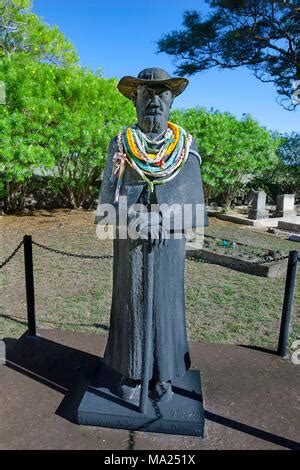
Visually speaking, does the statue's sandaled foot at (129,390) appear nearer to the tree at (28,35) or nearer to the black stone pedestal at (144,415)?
the black stone pedestal at (144,415)

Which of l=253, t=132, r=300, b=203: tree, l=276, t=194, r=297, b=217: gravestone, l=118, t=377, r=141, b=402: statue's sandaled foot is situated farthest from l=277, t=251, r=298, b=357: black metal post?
l=253, t=132, r=300, b=203: tree

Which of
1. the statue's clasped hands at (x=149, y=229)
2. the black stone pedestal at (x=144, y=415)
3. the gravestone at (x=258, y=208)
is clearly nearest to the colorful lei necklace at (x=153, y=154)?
the statue's clasped hands at (x=149, y=229)

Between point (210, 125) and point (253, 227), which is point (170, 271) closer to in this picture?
point (253, 227)

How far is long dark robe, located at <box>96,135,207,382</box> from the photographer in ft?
9.04

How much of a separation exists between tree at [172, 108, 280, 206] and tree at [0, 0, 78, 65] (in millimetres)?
11839

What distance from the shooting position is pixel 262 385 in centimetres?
356

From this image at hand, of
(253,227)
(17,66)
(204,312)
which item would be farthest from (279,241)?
(17,66)

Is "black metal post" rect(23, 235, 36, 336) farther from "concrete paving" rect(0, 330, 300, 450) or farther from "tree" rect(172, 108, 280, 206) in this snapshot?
"tree" rect(172, 108, 280, 206)

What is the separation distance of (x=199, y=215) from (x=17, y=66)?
11.3 metres

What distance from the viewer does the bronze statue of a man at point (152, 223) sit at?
265 centimetres

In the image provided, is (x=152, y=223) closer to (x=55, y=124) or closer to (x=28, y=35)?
(x=55, y=124)

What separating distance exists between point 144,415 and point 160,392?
0.21 meters

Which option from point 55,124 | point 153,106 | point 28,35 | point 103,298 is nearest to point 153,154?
point 153,106

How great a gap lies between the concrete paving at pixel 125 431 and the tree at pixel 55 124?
283 inches
